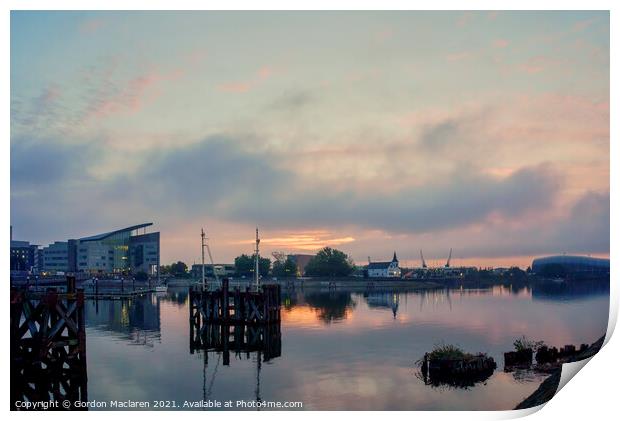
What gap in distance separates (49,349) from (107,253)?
5099 inches

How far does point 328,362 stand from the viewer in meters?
31.4

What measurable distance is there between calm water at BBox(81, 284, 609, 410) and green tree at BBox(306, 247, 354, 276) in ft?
347

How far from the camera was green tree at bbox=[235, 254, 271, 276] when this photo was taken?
169 meters

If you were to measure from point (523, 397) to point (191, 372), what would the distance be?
13945 millimetres

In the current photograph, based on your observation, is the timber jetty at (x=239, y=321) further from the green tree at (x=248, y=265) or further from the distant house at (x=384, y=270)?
the distant house at (x=384, y=270)

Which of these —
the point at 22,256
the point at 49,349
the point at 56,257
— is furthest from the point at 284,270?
the point at 49,349

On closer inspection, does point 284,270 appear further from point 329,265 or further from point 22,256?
point 22,256

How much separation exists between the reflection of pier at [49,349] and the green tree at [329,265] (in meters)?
138

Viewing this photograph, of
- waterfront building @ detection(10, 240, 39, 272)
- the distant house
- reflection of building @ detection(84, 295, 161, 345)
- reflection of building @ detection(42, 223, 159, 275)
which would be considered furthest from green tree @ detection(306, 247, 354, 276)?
reflection of building @ detection(84, 295, 161, 345)

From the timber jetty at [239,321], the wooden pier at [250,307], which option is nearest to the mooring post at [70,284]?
the timber jetty at [239,321]

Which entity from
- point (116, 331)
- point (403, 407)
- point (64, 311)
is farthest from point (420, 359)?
point (116, 331)

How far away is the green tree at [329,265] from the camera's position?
164 meters
